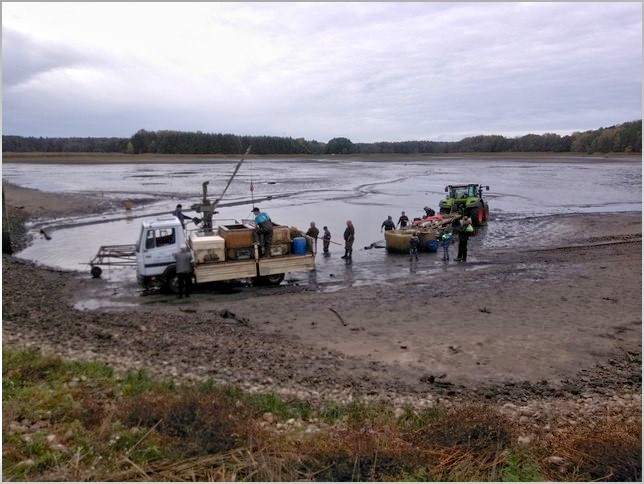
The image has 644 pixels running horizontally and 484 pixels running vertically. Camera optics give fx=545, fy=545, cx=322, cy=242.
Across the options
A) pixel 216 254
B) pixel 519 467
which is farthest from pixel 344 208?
pixel 519 467

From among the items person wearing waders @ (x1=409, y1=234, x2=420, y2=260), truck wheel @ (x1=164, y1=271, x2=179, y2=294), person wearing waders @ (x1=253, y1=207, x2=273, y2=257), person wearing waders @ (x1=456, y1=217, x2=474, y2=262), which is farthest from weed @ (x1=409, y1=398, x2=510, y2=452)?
person wearing waders @ (x1=456, y1=217, x2=474, y2=262)

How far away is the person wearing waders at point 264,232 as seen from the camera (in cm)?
1505

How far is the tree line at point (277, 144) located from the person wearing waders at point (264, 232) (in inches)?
4451

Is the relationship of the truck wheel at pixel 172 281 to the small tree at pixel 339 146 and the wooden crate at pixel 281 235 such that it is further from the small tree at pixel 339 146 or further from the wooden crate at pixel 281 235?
the small tree at pixel 339 146

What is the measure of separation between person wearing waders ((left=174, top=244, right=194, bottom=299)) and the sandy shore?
0.36 meters

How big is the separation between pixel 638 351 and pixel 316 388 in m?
6.62

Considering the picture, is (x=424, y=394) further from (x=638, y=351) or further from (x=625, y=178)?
(x=625, y=178)

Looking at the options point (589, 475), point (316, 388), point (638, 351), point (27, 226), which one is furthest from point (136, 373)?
point (27, 226)

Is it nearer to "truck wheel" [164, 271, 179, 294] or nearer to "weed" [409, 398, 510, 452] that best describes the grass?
"weed" [409, 398, 510, 452]

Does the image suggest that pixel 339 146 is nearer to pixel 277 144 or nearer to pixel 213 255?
pixel 277 144

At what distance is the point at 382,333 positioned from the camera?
38.2 ft

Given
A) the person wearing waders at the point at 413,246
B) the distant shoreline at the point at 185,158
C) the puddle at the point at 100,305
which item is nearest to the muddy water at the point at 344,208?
the person wearing waders at the point at 413,246

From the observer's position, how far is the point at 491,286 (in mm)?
15680

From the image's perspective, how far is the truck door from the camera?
14.9 meters
